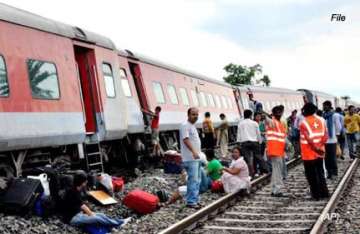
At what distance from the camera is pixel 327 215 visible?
8.21 m

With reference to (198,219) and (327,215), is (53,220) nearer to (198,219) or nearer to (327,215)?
(198,219)

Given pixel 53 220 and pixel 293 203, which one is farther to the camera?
pixel 293 203

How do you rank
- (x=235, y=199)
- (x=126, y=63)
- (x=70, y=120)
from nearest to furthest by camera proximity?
(x=235, y=199)
(x=70, y=120)
(x=126, y=63)

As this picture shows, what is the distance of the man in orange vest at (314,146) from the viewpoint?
1010 centimetres

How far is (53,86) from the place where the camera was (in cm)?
1101

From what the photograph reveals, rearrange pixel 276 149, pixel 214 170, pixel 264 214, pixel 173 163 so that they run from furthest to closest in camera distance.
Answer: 1. pixel 173 163
2. pixel 214 170
3. pixel 276 149
4. pixel 264 214

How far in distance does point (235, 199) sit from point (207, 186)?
1.59 metres

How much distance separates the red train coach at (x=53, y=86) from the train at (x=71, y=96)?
18mm

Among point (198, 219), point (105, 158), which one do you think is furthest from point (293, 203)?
point (105, 158)

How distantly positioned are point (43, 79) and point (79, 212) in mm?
3330

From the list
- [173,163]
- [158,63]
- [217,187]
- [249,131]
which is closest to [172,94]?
[158,63]

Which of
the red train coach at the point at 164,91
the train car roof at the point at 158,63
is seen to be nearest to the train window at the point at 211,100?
the red train coach at the point at 164,91

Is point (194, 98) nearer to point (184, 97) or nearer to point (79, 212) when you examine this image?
point (184, 97)

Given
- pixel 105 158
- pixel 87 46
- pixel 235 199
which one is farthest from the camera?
pixel 105 158
